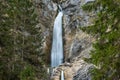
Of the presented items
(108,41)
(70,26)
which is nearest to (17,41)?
(70,26)

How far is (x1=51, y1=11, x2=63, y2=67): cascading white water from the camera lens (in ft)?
146

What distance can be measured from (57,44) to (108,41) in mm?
35726

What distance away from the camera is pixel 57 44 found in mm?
46438

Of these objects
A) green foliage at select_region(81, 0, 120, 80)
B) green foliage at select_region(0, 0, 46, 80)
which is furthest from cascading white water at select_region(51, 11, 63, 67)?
green foliage at select_region(81, 0, 120, 80)

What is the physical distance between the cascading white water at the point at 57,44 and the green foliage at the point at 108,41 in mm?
32626

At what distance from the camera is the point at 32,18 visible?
3109cm

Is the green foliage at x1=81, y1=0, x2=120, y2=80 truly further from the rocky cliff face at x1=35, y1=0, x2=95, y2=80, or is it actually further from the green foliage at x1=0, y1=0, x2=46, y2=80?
the rocky cliff face at x1=35, y1=0, x2=95, y2=80

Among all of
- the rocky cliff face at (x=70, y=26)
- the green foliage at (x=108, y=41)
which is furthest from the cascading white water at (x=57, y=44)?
the green foliage at (x=108, y=41)

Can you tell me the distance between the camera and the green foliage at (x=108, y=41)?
10.1 metres

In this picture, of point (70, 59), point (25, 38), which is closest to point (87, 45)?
point (70, 59)

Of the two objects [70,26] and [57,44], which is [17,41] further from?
[70,26]

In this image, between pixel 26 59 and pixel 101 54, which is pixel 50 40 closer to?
pixel 26 59

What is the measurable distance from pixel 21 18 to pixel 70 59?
14853 millimetres

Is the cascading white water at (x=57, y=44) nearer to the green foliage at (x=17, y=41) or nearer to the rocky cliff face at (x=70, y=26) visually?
the rocky cliff face at (x=70, y=26)
